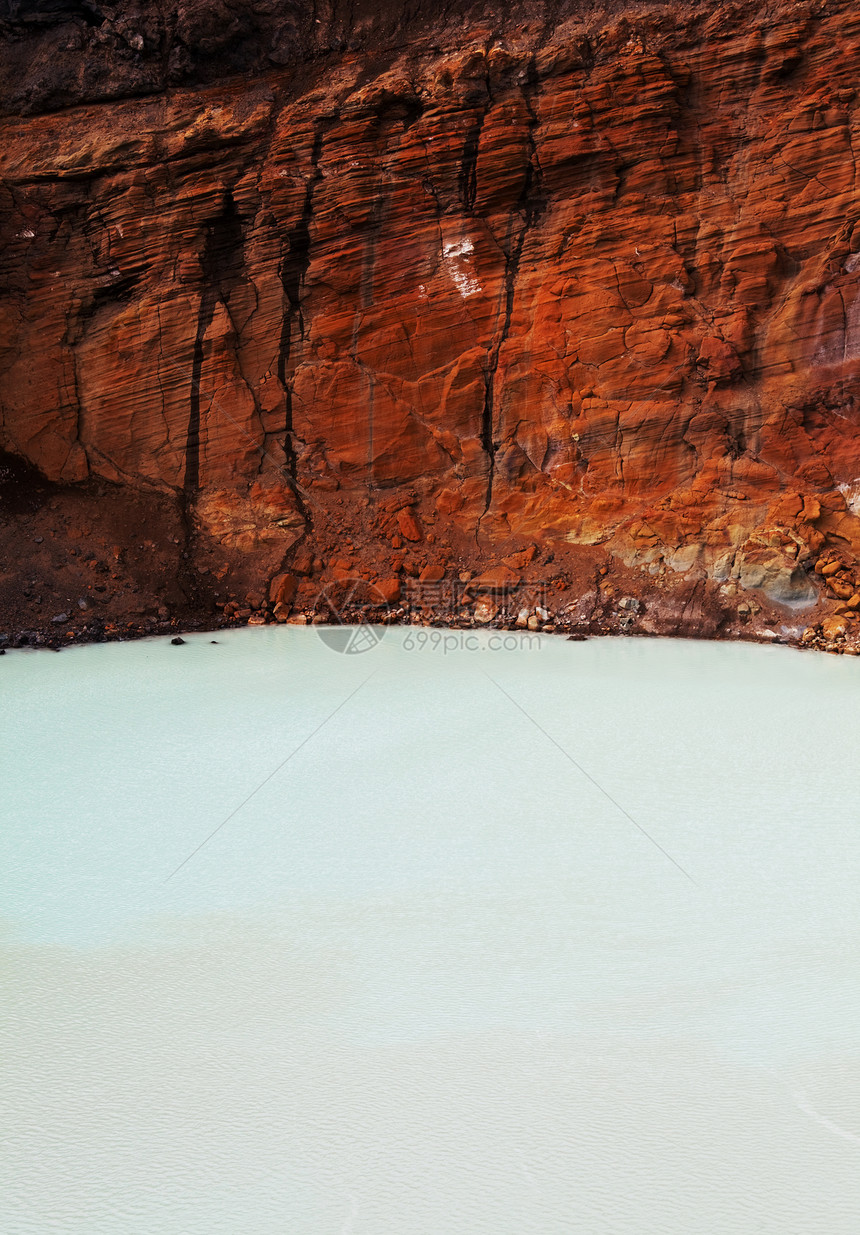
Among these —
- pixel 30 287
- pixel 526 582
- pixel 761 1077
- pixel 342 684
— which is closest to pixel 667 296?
pixel 526 582

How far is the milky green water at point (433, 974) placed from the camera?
9.36 ft

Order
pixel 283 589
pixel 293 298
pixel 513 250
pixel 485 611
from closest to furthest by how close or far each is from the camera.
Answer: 1. pixel 485 611
2. pixel 513 250
3. pixel 283 589
4. pixel 293 298

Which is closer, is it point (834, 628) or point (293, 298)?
point (834, 628)

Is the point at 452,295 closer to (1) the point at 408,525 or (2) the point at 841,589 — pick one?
(1) the point at 408,525

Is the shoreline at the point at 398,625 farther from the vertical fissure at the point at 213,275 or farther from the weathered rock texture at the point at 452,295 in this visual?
the vertical fissure at the point at 213,275

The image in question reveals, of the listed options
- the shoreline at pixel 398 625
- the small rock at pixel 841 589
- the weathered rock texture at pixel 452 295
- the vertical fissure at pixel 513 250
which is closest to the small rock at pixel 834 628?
the shoreline at pixel 398 625

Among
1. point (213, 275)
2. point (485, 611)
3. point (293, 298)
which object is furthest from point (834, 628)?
point (213, 275)

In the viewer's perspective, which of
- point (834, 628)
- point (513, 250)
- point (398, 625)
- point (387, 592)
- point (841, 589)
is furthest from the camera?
point (513, 250)

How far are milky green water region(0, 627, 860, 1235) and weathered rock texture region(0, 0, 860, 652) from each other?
6240 millimetres

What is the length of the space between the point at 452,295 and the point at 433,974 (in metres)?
12.9

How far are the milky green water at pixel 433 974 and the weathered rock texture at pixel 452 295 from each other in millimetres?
6240

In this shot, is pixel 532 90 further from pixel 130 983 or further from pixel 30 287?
pixel 130 983

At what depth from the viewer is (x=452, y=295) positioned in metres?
15.1

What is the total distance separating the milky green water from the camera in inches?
112
